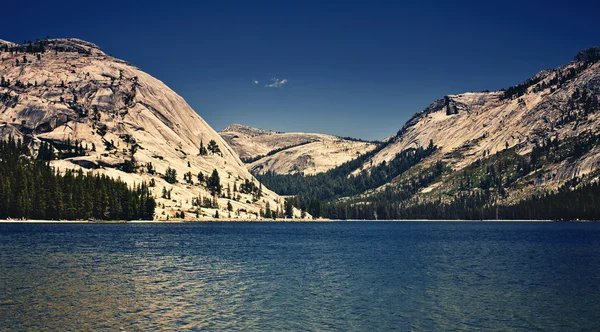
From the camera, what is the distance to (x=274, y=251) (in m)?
112

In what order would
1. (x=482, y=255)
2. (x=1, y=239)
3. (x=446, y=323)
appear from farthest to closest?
(x=1, y=239), (x=482, y=255), (x=446, y=323)

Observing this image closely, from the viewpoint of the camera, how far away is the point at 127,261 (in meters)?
85.8

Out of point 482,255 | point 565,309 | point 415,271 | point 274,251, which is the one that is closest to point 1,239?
point 274,251

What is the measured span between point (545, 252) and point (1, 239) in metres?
126

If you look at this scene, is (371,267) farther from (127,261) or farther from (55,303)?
(55,303)

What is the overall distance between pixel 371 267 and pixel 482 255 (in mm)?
32123

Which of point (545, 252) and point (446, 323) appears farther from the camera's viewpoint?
point (545, 252)

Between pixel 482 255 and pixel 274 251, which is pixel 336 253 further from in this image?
pixel 482 255

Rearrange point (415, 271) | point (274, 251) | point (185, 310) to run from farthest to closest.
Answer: point (274, 251) → point (415, 271) → point (185, 310)

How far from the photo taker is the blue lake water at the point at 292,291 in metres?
45.3

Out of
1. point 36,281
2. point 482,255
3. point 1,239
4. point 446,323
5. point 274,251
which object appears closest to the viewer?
point 446,323

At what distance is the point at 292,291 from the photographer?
60.5 metres

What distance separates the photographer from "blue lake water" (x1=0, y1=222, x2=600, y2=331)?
45344mm

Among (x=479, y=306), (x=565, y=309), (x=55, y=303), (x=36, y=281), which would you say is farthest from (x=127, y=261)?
(x=565, y=309)
